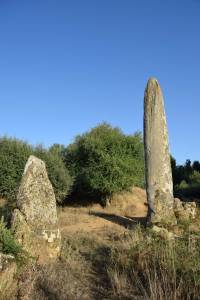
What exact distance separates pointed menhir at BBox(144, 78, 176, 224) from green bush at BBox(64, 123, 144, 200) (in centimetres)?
905

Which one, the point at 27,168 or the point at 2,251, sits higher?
the point at 27,168

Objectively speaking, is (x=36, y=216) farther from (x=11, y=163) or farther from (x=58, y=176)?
(x=11, y=163)

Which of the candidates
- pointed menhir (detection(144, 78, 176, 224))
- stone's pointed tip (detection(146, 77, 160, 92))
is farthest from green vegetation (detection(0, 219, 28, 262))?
stone's pointed tip (detection(146, 77, 160, 92))

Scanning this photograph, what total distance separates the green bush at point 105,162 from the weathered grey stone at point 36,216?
509 inches

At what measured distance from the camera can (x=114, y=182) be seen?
25.0 meters

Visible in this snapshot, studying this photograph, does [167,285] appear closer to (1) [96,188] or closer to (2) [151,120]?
(2) [151,120]

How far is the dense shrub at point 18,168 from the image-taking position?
24.4 metres

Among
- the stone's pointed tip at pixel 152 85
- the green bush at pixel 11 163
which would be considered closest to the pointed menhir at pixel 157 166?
the stone's pointed tip at pixel 152 85

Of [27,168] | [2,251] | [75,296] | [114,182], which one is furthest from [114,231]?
[114,182]

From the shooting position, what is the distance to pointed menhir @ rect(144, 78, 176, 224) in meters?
15.5

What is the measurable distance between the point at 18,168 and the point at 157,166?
36.1 feet

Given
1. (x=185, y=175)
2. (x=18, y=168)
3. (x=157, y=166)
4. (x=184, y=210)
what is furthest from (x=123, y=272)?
(x=185, y=175)

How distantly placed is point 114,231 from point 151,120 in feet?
12.3

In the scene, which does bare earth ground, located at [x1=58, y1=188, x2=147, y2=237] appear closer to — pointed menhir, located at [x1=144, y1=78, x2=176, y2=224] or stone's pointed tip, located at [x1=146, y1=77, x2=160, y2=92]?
pointed menhir, located at [x1=144, y1=78, x2=176, y2=224]
